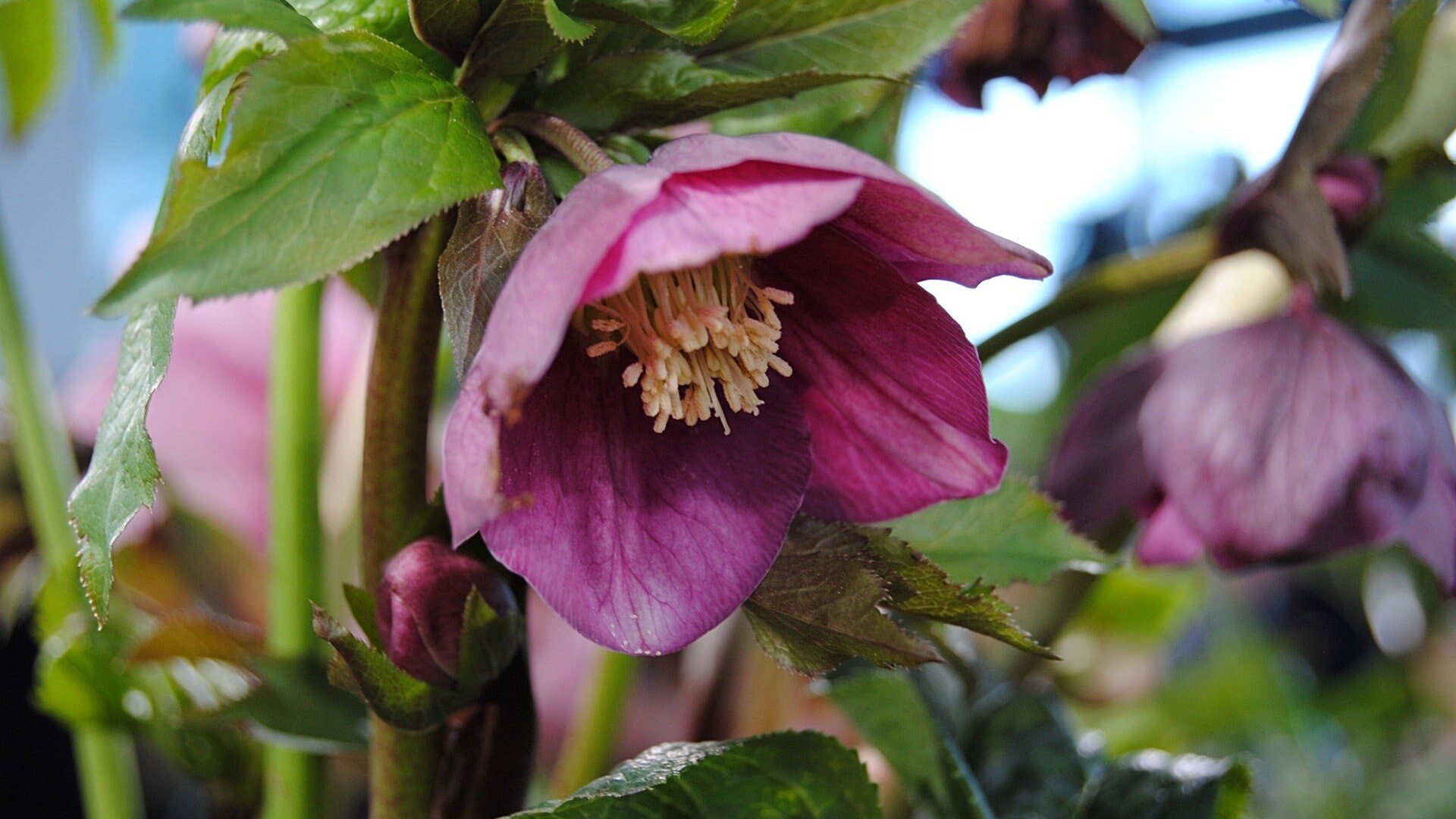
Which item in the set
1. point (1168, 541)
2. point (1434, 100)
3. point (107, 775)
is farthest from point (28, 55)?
point (1434, 100)

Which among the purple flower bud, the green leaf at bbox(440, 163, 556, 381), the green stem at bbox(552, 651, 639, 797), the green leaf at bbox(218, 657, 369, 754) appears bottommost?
the green stem at bbox(552, 651, 639, 797)

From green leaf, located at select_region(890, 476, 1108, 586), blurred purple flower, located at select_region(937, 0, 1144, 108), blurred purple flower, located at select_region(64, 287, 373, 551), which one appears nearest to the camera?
green leaf, located at select_region(890, 476, 1108, 586)

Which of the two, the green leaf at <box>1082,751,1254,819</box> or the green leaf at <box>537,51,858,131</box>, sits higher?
the green leaf at <box>537,51,858,131</box>

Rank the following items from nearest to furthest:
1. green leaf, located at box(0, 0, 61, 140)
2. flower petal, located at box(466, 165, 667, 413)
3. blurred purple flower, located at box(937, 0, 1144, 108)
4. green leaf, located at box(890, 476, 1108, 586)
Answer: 1. flower petal, located at box(466, 165, 667, 413)
2. green leaf, located at box(890, 476, 1108, 586)
3. blurred purple flower, located at box(937, 0, 1144, 108)
4. green leaf, located at box(0, 0, 61, 140)

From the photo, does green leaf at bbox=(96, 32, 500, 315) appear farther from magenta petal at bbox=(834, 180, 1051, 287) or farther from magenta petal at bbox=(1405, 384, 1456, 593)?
magenta petal at bbox=(1405, 384, 1456, 593)

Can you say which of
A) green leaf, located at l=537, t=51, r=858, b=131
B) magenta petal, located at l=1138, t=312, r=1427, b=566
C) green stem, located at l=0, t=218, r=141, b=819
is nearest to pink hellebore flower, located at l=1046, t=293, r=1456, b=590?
magenta petal, located at l=1138, t=312, r=1427, b=566

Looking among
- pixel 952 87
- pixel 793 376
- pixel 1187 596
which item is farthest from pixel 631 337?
pixel 1187 596

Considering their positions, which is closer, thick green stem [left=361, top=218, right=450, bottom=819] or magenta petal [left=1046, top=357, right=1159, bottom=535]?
thick green stem [left=361, top=218, right=450, bottom=819]

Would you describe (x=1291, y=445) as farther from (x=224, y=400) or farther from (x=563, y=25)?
(x=224, y=400)
